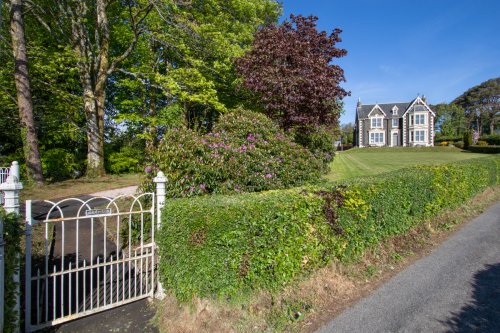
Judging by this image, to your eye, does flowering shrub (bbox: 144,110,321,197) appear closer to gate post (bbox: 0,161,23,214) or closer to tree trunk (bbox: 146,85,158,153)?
gate post (bbox: 0,161,23,214)

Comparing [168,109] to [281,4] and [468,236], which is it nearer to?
[281,4]

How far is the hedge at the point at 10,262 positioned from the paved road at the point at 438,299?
332 centimetres

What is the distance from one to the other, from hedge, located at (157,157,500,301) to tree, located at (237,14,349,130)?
6.29 m

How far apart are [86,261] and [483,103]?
8086 cm

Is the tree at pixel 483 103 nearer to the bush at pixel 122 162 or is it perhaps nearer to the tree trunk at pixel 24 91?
the bush at pixel 122 162

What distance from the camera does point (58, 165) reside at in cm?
1565

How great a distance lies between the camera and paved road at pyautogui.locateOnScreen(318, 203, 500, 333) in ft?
10.6

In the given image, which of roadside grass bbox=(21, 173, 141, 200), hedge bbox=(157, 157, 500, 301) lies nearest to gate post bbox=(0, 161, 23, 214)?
hedge bbox=(157, 157, 500, 301)

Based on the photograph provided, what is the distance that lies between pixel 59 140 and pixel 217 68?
1083 cm

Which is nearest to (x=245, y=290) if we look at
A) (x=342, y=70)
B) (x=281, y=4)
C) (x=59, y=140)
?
(x=342, y=70)

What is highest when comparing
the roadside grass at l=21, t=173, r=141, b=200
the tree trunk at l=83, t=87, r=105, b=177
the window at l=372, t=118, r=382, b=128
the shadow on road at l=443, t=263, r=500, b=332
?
the window at l=372, t=118, r=382, b=128

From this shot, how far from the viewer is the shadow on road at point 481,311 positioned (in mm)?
3148

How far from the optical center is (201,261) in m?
3.28

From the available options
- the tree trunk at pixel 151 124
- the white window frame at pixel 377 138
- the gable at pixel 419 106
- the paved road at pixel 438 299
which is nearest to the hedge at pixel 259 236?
the paved road at pixel 438 299
